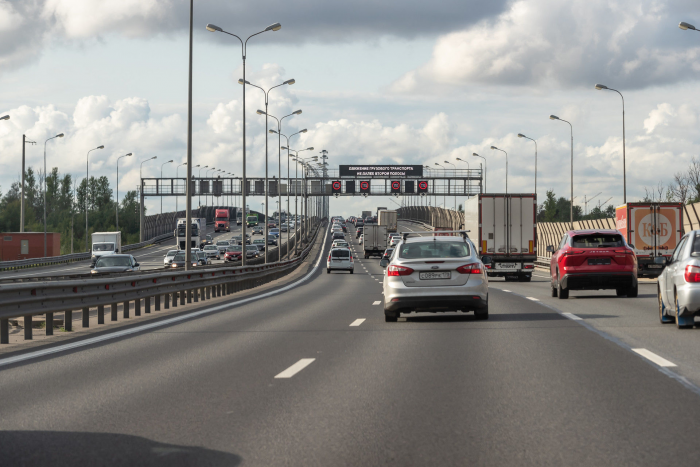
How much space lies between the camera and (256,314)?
62.4ft

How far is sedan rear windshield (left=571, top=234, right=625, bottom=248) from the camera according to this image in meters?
22.0

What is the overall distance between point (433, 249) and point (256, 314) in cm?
456

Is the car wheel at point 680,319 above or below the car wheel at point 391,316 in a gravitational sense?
above

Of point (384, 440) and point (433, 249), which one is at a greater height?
point (433, 249)

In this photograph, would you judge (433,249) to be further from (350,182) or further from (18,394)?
(350,182)

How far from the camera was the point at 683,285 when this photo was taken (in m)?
13.4

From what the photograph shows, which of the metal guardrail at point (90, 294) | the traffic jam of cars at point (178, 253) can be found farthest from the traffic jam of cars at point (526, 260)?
the traffic jam of cars at point (178, 253)

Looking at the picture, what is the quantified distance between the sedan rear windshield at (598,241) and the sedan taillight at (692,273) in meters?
8.76

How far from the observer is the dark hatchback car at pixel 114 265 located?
3673cm

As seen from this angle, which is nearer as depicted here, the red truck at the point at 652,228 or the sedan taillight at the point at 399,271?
the sedan taillight at the point at 399,271

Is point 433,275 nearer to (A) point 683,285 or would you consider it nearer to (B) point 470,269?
(B) point 470,269

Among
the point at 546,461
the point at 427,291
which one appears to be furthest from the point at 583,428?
the point at 427,291

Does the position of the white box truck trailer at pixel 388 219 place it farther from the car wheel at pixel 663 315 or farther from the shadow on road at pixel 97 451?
the shadow on road at pixel 97 451

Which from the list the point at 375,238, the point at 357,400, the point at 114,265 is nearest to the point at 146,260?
the point at 375,238
